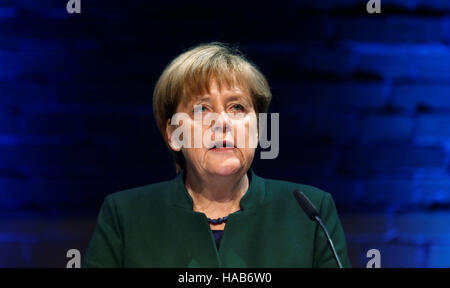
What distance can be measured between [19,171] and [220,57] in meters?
0.74

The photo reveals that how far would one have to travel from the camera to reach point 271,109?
5.38 feet

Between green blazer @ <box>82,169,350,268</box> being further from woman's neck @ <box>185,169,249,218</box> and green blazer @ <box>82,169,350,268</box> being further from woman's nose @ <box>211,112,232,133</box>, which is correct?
woman's nose @ <box>211,112,232,133</box>

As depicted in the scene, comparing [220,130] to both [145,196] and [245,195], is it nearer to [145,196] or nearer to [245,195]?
[245,195]

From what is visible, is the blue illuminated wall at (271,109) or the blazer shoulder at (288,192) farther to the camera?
the blue illuminated wall at (271,109)

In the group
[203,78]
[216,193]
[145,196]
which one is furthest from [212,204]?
[203,78]

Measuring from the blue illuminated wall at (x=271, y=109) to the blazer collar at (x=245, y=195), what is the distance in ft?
0.77

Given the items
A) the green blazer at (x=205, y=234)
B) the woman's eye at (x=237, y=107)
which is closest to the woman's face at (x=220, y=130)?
the woman's eye at (x=237, y=107)

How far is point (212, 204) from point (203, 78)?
34 cm

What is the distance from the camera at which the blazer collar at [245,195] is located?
4.64ft

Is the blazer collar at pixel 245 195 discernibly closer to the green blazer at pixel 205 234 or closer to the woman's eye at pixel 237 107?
the green blazer at pixel 205 234

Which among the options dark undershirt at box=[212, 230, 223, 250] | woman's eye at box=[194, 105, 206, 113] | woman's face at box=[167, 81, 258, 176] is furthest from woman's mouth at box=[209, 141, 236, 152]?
dark undershirt at box=[212, 230, 223, 250]

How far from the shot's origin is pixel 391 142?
1.67m

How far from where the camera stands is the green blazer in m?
1.34

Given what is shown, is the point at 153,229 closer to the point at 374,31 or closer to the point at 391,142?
the point at 391,142
